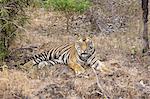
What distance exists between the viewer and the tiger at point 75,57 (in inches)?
301

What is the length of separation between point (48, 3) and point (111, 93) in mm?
5354

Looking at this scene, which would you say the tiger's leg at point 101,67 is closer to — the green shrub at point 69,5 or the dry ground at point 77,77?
the dry ground at point 77,77

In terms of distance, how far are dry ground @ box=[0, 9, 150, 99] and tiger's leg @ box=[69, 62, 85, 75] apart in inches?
3.2

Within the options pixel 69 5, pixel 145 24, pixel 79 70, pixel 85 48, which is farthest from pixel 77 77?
pixel 69 5

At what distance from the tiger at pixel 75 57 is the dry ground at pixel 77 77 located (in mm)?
165

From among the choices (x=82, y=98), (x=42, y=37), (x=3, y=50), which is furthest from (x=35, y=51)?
(x=82, y=98)

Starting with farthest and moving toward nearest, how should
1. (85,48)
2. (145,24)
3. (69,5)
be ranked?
(69,5), (145,24), (85,48)

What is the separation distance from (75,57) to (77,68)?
0.44 meters

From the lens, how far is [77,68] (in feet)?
24.4

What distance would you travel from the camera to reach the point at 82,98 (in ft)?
20.1

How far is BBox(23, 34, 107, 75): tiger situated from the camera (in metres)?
7.64

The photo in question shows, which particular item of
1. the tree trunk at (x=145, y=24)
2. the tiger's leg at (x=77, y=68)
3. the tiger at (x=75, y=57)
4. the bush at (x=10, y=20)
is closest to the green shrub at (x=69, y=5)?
the bush at (x=10, y=20)

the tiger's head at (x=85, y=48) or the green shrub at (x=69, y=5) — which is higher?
the green shrub at (x=69, y=5)

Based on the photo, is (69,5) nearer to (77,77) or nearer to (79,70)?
(79,70)
